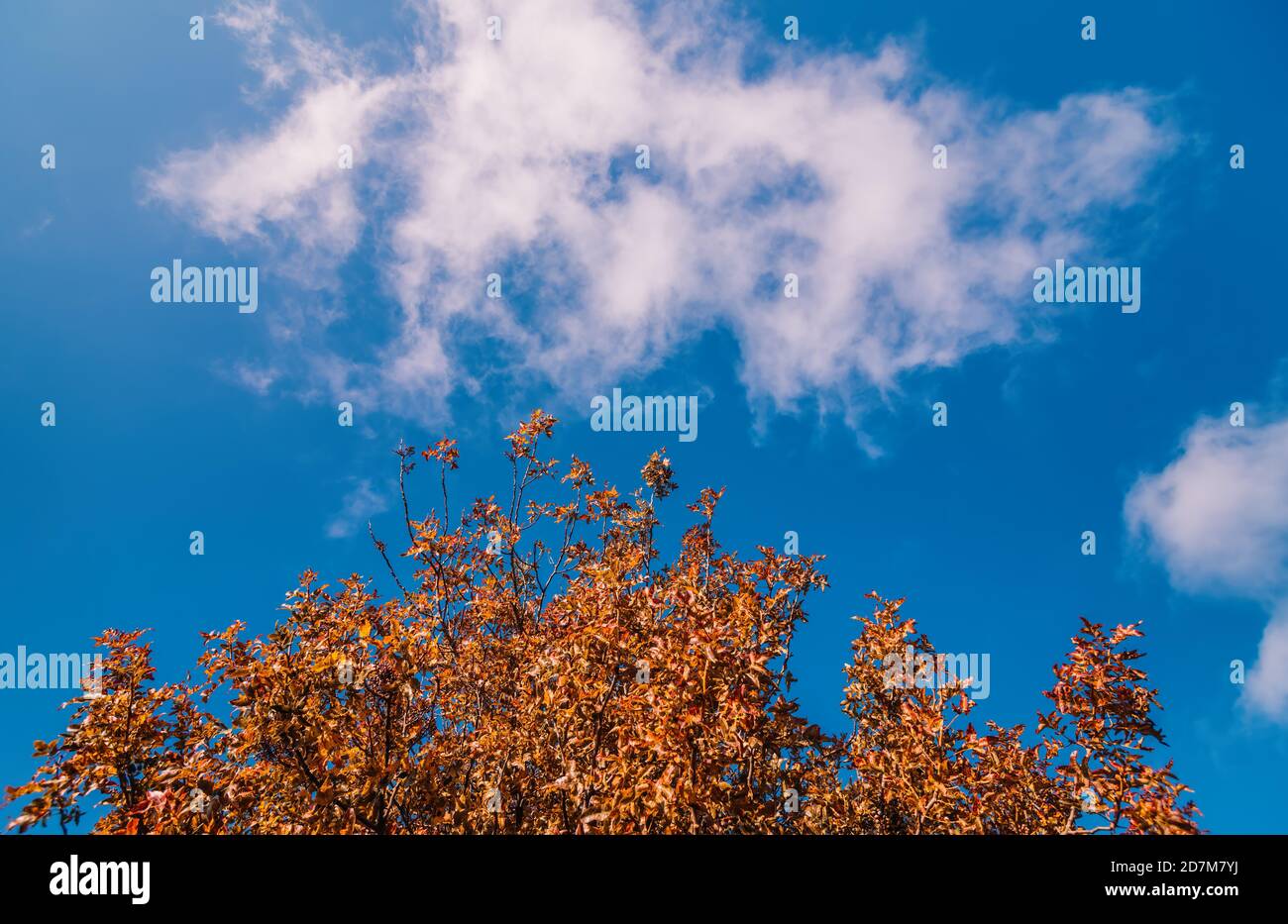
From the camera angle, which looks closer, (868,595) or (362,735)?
(362,735)

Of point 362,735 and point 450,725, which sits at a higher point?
point 362,735
